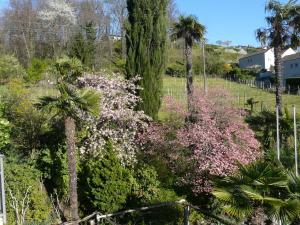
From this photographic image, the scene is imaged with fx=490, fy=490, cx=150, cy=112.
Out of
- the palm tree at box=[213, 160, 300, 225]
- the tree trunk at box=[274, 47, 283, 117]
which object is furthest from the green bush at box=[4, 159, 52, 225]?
the tree trunk at box=[274, 47, 283, 117]

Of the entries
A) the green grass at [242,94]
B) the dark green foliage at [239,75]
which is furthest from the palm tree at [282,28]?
the dark green foliage at [239,75]

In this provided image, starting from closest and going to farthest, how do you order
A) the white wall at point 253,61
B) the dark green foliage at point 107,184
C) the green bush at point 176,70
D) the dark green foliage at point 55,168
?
the dark green foliage at point 107,184 → the dark green foliage at point 55,168 → the green bush at point 176,70 → the white wall at point 253,61

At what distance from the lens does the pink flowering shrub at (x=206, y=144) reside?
14.2 meters

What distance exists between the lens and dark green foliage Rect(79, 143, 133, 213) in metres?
14.1

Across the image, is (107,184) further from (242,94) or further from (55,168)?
(242,94)

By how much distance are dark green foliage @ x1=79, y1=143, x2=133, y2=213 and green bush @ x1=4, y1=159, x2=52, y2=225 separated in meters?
1.33

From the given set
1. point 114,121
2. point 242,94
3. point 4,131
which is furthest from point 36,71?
point 4,131

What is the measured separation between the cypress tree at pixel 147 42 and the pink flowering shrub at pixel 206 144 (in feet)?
10.4

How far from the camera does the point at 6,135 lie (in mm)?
14297

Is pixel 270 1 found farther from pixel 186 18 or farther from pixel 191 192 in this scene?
pixel 191 192

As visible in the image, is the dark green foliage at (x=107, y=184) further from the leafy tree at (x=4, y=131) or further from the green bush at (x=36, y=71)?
the green bush at (x=36, y=71)

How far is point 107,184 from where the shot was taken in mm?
14094

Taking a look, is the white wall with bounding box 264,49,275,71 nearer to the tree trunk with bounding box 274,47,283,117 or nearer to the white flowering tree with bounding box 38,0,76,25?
the white flowering tree with bounding box 38,0,76,25

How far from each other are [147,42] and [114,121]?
4514 millimetres
